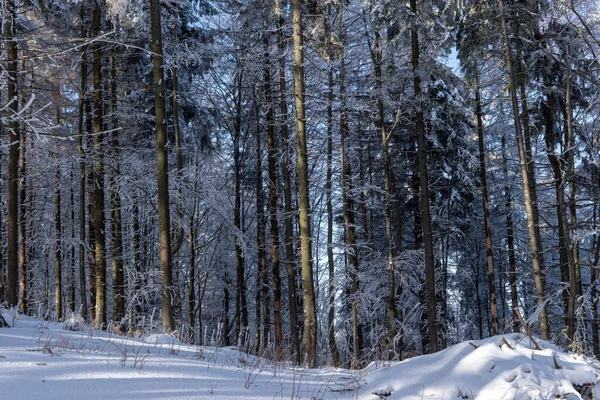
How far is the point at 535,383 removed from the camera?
3.98m

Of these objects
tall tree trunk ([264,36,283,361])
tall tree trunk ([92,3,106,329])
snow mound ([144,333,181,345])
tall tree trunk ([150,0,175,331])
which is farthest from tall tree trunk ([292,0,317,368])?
tall tree trunk ([92,3,106,329])

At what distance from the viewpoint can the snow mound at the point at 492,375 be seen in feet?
13.0

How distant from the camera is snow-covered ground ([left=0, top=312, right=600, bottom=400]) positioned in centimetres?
329


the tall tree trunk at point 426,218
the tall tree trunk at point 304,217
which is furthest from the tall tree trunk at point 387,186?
the tall tree trunk at point 304,217

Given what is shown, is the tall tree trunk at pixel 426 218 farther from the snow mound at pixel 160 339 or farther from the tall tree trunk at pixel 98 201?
the tall tree trunk at pixel 98 201

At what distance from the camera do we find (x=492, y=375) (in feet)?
13.8

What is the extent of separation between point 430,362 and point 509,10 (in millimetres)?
12910

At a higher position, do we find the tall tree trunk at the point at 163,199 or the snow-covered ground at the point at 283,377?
the tall tree trunk at the point at 163,199

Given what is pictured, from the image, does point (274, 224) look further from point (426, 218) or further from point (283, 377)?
point (283, 377)

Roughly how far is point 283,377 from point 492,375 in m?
2.14

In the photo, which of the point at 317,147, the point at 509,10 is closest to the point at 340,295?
the point at 317,147

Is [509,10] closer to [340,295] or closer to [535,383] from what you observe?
[340,295]

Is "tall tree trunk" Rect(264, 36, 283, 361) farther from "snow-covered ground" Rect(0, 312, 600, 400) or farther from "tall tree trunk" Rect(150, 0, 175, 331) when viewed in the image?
"snow-covered ground" Rect(0, 312, 600, 400)

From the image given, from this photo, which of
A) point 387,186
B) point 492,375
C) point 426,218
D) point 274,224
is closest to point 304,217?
point 426,218
